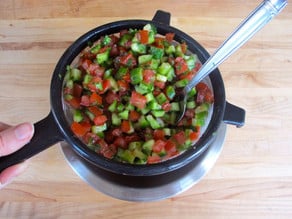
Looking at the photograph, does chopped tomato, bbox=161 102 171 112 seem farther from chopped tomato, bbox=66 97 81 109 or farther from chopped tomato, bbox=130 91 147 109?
chopped tomato, bbox=66 97 81 109

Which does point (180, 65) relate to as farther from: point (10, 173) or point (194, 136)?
point (10, 173)

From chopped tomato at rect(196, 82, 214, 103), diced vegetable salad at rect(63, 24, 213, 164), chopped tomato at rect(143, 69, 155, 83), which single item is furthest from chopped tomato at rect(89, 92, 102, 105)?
chopped tomato at rect(196, 82, 214, 103)

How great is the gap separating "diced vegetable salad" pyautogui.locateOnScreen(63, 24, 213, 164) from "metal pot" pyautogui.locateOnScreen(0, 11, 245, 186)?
0.02 metres

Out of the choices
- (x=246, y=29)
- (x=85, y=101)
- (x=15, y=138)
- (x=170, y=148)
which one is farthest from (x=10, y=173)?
(x=246, y=29)

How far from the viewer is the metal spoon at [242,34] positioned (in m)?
0.67

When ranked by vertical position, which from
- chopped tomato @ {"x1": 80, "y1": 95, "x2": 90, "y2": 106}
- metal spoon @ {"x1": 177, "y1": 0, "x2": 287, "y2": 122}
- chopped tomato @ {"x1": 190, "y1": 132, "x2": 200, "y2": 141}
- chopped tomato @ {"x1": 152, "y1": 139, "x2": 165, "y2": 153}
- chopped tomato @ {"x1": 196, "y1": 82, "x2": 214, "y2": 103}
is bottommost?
chopped tomato @ {"x1": 152, "y1": 139, "x2": 165, "y2": 153}

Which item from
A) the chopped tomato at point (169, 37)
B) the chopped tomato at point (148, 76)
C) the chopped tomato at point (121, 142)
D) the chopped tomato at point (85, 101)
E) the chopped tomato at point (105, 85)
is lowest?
the chopped tomato at point (121, 142)

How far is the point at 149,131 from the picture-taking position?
0.83m

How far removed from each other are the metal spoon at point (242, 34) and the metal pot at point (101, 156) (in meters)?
0.07

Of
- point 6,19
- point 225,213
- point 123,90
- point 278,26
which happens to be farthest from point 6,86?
point 278,26

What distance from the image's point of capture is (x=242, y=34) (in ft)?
2.36

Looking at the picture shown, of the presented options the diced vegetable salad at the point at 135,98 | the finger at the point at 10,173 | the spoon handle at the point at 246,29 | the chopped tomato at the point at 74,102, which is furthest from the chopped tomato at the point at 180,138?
the finger at the point at 10,173

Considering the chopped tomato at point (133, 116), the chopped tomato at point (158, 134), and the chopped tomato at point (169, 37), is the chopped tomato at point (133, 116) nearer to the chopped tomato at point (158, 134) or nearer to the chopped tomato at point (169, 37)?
the chopped tomato at point (158, 134)

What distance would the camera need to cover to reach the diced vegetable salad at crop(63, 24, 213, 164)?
809mm
